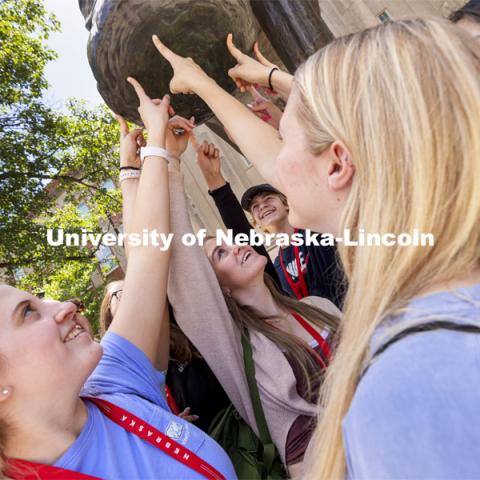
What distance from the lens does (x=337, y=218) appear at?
1.07m

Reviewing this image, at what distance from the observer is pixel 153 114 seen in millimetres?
1676

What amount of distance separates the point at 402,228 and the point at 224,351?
0.97m

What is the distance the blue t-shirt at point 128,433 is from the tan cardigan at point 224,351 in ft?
0.71

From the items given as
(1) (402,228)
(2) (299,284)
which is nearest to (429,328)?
(1) (402,228)

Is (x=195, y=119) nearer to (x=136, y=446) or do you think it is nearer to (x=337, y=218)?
(x=337, y=218)

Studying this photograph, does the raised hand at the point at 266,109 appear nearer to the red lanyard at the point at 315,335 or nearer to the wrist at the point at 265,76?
the wrist at the point at 265,76

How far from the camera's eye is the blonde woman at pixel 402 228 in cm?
58

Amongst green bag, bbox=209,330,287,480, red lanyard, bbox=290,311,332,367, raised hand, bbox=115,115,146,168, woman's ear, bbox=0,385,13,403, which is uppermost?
raised hand, bbox=115,115,146,168

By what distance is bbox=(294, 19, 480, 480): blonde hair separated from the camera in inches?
31.0

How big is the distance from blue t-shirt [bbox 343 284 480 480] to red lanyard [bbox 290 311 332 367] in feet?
4.22

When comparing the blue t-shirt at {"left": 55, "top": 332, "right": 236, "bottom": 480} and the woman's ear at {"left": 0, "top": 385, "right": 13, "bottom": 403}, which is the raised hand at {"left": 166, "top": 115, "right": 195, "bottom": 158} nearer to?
the blue t-shirt at {"left": 55, "top": 332, "right": 236, "bottom": 480}

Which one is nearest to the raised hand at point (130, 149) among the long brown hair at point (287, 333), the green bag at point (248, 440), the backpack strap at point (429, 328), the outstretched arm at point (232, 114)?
the outstretched arm at point (232, 114)

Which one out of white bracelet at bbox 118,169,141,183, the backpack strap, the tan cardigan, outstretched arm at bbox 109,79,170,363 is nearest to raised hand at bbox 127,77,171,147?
outstretched arm at bbox 109,79,170,363

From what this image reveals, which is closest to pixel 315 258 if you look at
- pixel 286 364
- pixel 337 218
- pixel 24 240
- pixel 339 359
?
pixel 286 364
